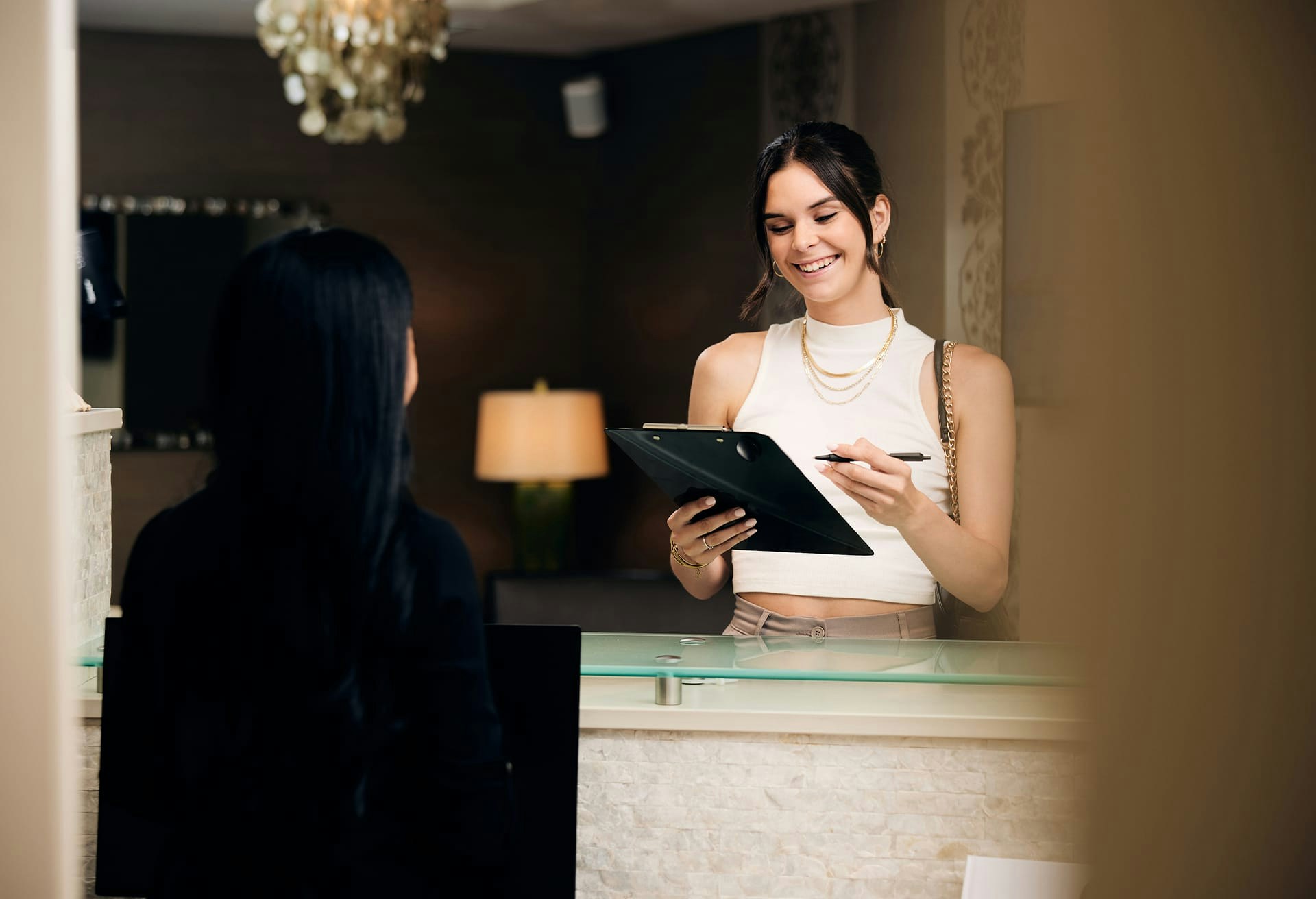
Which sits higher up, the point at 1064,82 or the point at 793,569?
the point at 1064,82

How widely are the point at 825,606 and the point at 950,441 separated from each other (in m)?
0.23

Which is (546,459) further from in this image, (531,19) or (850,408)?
(850,408)

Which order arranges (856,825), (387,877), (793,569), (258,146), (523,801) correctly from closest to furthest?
(387,877) → (523,801) → (856,825) → (793,569) → (258,146)

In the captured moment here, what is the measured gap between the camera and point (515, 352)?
155 inches

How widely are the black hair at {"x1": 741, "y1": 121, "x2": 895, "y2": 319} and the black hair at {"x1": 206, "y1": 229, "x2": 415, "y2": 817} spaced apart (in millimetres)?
639

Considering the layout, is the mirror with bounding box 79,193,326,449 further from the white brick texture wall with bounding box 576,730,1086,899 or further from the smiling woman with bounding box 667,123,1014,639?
the white brick texture wall with bounding box 576,730,1086,899

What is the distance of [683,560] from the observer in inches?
47.0

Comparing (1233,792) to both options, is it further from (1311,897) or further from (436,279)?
(436,279)

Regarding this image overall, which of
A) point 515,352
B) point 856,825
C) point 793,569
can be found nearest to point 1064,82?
point 856,825

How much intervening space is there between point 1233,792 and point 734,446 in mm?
726

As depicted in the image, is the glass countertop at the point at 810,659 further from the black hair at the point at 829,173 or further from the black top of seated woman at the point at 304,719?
the black hair at the point at 829,173

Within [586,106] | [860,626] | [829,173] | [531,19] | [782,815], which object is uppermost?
[531,19]

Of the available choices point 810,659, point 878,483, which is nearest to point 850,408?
point 878,483

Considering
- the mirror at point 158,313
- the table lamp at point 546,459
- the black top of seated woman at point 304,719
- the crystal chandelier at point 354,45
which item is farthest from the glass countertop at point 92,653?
the mirror at point 158,313
